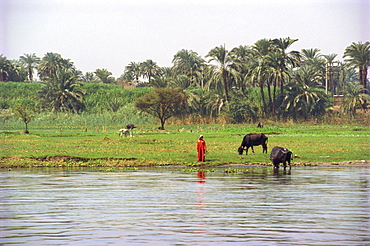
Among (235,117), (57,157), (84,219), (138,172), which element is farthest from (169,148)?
(235,117)

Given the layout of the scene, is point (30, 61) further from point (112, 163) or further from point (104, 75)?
point (112, 163)

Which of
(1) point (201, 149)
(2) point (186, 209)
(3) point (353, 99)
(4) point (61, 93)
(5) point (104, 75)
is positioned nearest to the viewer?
(2) point (186, 209)

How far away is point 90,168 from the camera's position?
3130 centimetres

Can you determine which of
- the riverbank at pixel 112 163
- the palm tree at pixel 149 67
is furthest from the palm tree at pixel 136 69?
the riverbank at pixel 112 163

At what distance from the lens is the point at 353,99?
301 ft

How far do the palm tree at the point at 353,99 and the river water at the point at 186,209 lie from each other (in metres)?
67.3

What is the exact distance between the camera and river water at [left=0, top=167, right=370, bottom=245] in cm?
1245

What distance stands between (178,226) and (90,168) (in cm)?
1818

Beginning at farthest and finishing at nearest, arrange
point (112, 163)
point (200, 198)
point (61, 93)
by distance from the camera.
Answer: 1. point (61, 93)
2. point (112, 163)
3. point (200, 198)

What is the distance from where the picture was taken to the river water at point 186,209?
12.4 meters

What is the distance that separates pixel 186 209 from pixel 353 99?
79688 millimetres

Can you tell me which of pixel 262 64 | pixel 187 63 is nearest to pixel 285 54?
pixel 262 64

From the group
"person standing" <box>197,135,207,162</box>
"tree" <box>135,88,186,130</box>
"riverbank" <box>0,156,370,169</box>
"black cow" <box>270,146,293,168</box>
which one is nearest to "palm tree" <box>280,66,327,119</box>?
"tree" <box>135,88,186,130</box>

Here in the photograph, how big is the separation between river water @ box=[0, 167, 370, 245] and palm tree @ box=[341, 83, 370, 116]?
67316mm
